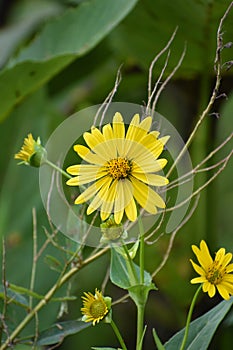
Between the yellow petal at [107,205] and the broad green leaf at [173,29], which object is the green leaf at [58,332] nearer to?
the yellow petal at [107,205]

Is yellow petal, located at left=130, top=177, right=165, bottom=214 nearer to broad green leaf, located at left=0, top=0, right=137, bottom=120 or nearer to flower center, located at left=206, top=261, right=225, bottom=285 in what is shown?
flower center, located at left=206, top=261, right=225, bottom=285

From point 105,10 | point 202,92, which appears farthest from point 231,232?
point 105,10

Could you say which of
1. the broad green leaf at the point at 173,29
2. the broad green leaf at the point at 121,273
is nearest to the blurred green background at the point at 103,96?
the broad green leaf at the point at 173,29

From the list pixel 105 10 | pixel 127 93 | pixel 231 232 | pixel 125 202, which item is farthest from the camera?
pixel 127 93

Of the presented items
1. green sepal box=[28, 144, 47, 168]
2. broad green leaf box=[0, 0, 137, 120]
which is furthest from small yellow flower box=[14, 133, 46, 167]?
broad green leaf box=[0, 0, 137, 120]

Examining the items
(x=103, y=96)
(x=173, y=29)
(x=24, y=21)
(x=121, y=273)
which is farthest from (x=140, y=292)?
(x=24, y=21)

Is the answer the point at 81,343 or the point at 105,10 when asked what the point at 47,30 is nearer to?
the point at 105,10
